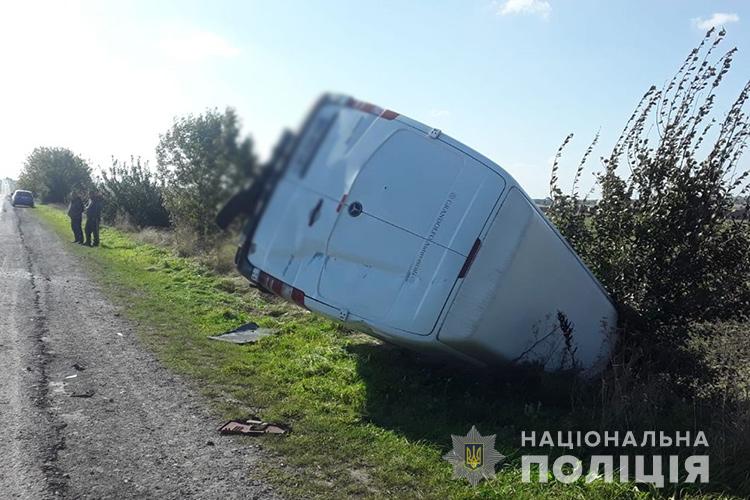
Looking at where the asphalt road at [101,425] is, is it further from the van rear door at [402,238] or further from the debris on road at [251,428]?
the van rear door at [402,238]

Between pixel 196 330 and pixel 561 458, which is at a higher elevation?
pixel 561 458

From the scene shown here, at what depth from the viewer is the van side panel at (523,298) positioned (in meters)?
4.57

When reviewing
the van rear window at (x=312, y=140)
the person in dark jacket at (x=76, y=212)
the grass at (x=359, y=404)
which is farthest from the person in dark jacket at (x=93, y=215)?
the van rear window at (x=312, y=140)

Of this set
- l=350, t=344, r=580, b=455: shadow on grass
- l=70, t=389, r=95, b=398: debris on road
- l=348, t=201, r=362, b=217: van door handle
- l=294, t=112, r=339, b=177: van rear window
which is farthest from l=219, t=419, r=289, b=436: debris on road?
l=294, t=112, r=339, b=177: van rear window

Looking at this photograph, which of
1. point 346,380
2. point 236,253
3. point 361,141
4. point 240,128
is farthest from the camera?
point 346,380

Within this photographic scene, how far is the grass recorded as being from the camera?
3693 millimetres

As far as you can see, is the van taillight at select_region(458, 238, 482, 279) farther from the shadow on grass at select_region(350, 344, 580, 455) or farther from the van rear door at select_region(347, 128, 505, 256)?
the shadow on grass at select_region(350, 344, 580, 455)

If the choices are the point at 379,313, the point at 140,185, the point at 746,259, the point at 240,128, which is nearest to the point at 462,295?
Result: the point at 379,313

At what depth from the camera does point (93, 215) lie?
1656 centimetres

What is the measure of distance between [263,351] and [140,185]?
3290 mm

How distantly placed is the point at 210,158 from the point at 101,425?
10.2 ft

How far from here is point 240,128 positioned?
2.17 m

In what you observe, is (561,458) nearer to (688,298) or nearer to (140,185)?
(688,298)

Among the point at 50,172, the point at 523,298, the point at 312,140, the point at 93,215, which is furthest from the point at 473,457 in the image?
the point at 50,172
